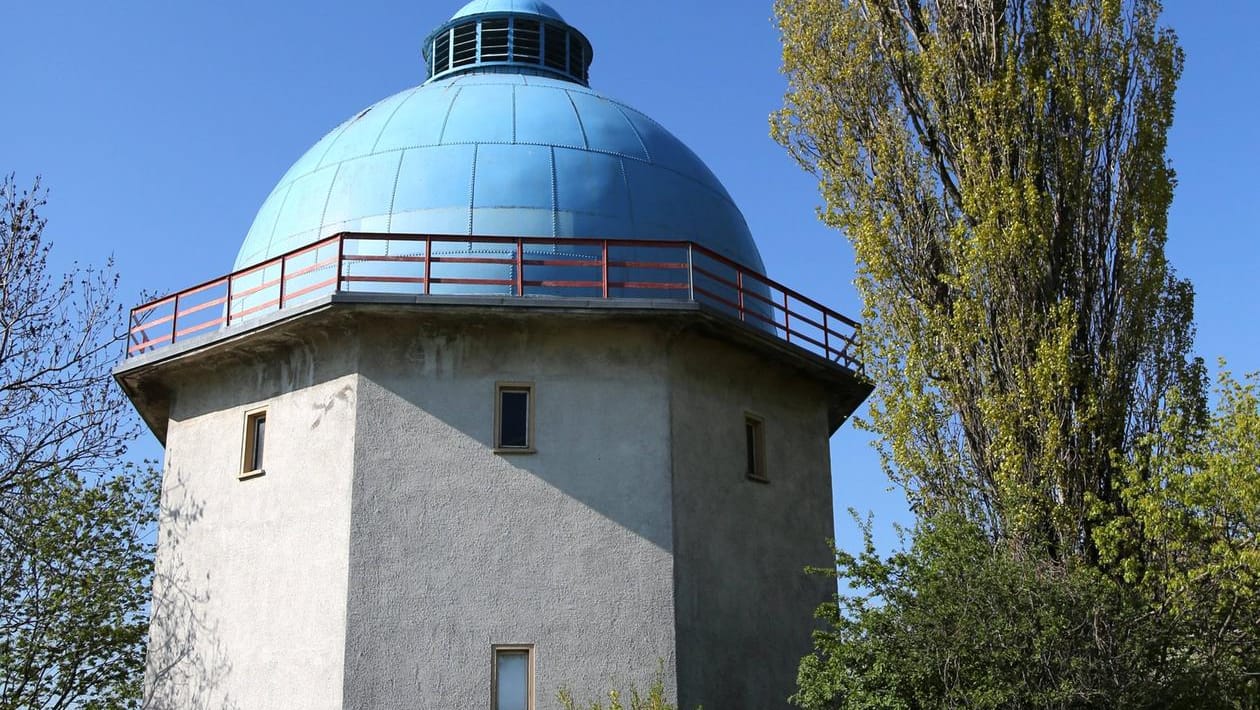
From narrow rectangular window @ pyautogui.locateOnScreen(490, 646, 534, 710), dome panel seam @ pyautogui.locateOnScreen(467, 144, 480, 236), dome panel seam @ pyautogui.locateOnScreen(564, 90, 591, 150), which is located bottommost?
narrow rectangular window @ pyautogui.locateOnScreen(490, 646, 534, 710)

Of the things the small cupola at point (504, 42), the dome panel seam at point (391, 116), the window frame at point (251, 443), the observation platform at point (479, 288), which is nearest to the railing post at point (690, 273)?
the observation platform at point (479, 288)

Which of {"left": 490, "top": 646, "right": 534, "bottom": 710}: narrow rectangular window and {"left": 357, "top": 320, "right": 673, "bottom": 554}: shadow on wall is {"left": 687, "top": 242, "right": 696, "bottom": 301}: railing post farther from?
{"left": 490, "top": 646, "right": 534, "bottom": 710}: narrow rectangular window

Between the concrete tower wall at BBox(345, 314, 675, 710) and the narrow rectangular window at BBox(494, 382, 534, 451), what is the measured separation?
15 centimetres

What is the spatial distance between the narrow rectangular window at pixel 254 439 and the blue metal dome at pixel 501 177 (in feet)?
9.80

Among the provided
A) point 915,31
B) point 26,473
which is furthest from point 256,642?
point 915,31

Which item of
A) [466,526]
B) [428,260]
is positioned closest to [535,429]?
[466,526]

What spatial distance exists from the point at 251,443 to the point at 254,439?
76 millimetres

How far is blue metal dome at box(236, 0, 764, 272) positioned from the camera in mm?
20984

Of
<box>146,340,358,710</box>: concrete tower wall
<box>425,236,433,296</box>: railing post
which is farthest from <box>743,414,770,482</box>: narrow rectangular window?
<box>146,340,358,710</box>: concrete tower wall

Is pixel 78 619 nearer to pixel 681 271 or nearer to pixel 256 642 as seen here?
pixel 256 642

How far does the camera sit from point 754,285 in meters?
23.0

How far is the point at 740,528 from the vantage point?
2041cm

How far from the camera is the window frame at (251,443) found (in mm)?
20266

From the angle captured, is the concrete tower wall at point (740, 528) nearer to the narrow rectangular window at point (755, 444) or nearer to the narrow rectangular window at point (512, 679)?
the narrow rectangular window at point (755, 444)
